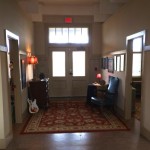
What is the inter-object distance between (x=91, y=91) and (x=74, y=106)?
0.77m

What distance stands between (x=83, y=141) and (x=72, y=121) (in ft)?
3.69

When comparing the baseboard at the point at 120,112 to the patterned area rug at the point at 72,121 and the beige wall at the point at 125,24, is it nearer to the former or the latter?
the patterned area rug at the point at 72,121

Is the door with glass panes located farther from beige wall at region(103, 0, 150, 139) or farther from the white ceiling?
the white ceiling

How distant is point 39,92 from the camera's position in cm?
541

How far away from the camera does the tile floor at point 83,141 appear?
10.3 ft

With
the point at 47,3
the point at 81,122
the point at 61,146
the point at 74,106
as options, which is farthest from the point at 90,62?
the point at 61,146

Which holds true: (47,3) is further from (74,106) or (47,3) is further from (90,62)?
(74,106)

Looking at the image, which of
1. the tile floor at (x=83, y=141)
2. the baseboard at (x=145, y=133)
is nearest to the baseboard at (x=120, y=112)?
the tile floor at (x=83, y=141)

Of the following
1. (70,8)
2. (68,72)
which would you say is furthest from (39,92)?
(70,8)

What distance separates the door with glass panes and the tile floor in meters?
3.53

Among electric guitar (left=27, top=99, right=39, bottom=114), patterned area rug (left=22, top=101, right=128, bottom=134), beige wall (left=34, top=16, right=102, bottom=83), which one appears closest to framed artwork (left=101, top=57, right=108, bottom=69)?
beige wall (left=34, top=16, right=102, bottom=83)

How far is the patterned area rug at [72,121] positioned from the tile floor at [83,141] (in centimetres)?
22

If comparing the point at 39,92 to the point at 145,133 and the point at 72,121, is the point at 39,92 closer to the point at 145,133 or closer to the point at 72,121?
the point at 72,121

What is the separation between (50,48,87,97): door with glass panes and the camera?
23.4 ft
